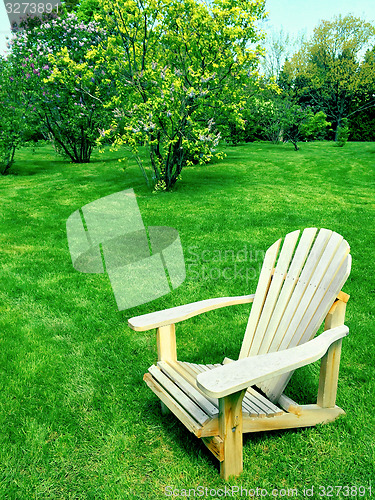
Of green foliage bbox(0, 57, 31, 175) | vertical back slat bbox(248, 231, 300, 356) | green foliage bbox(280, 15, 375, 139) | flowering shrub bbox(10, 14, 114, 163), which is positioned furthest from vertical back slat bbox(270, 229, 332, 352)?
green foliage bbox(280, 15, 375, 139)

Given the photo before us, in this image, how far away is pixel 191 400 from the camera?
6.77 feet

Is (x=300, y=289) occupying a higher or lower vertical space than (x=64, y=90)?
lower

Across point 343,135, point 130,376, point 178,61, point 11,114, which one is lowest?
point 130,376

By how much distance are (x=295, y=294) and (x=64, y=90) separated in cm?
1348

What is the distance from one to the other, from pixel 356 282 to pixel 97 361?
3.04 meters

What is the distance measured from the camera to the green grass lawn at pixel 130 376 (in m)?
2.04

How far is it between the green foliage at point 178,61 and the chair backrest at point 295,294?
656cm

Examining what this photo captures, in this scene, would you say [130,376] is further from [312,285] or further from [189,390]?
[312,285]

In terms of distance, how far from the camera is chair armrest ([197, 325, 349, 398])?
162cm

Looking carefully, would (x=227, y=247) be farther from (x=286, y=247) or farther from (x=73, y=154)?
(x=73, y=154)

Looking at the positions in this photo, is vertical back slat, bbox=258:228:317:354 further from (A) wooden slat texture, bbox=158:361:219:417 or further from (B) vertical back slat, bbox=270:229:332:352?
(A) wooden slat texture, bbox=158:361:219:417

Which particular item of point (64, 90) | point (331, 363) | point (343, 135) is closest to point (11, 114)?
point (64, 90)

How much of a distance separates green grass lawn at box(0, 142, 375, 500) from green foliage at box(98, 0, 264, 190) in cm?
286

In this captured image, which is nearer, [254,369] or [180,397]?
[254,369]
